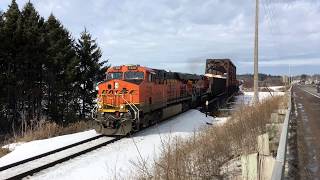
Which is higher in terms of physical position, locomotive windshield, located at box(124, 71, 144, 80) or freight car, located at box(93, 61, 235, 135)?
locomotive windshield, located at box(124, 71, 144, 80)

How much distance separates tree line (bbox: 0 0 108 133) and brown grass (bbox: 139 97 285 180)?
1636 centimetres

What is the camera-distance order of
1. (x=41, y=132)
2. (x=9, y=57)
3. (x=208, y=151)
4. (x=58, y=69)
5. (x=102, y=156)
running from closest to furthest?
(x=208, y=151)
(x=102, y=156)
(x=41, y=132)
(x=9, y=57)
(x=58, y=69)

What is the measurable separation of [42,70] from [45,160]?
2166 centimetres

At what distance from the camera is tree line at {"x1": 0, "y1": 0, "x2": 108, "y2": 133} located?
29.7 metres

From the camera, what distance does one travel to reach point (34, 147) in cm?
1611

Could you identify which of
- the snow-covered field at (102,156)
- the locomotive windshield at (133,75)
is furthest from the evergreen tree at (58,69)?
the snow-covered field at (102,156)

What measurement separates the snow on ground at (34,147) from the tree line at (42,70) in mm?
9349

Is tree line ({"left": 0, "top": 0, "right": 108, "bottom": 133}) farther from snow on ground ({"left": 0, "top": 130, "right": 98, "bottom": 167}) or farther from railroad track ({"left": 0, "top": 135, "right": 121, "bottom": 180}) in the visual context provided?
railroad track ({"left": 0, "top": 135, "right": 121, "bottom": 180})

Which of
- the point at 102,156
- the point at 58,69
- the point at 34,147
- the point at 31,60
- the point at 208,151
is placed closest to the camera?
the point at 208,151

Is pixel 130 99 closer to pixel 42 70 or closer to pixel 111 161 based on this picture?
pixel 111 161

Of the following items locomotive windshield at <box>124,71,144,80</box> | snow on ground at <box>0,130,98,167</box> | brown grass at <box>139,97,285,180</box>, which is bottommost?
snow on ground at <box>0,130,98,167</box>

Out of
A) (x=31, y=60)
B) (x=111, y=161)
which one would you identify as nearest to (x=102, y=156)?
(x=111, y=161)

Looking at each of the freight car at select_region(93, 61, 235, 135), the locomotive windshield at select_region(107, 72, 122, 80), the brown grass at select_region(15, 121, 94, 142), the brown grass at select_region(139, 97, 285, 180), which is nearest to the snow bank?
the brown grass at select_region(139, 97, 285, 180)

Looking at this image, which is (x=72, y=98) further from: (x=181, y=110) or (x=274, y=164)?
(x=274, y=164)
